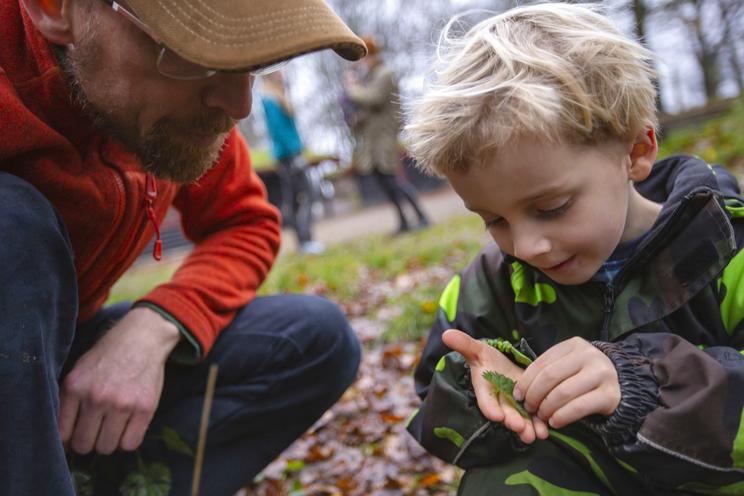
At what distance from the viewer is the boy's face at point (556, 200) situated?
3.91ft

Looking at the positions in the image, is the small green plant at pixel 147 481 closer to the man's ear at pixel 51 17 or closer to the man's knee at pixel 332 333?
the man's knee at pixel 332 333

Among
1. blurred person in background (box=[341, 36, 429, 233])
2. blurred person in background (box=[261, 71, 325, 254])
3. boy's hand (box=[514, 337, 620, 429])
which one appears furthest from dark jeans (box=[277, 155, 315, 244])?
boy's hand (box=[514, 337, 620, 429])

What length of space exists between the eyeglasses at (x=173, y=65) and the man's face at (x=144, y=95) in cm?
2

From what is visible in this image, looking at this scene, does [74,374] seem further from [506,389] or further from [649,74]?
[649,74]

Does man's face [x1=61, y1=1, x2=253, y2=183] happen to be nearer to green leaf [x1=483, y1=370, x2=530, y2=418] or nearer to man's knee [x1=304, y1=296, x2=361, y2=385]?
man's knee [x1=304, y1=296, x2=361, y2=385]

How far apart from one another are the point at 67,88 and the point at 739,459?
139cm

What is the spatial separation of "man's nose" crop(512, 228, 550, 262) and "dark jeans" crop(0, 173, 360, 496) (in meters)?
0.69

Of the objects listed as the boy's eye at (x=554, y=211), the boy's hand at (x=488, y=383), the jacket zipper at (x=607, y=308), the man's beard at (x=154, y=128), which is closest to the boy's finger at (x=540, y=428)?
the boy's hand at (x=488, y=383)

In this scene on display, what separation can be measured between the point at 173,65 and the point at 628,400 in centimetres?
101

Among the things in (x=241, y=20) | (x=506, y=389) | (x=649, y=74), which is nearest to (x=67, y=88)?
(x=241, y=20)

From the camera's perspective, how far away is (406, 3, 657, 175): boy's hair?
3.92ft

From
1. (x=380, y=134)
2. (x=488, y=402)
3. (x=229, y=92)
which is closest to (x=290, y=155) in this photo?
(x=380, y=134)

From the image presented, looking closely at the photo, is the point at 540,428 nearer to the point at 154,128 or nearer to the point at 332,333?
the point at 332,333

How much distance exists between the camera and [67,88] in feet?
4.30
